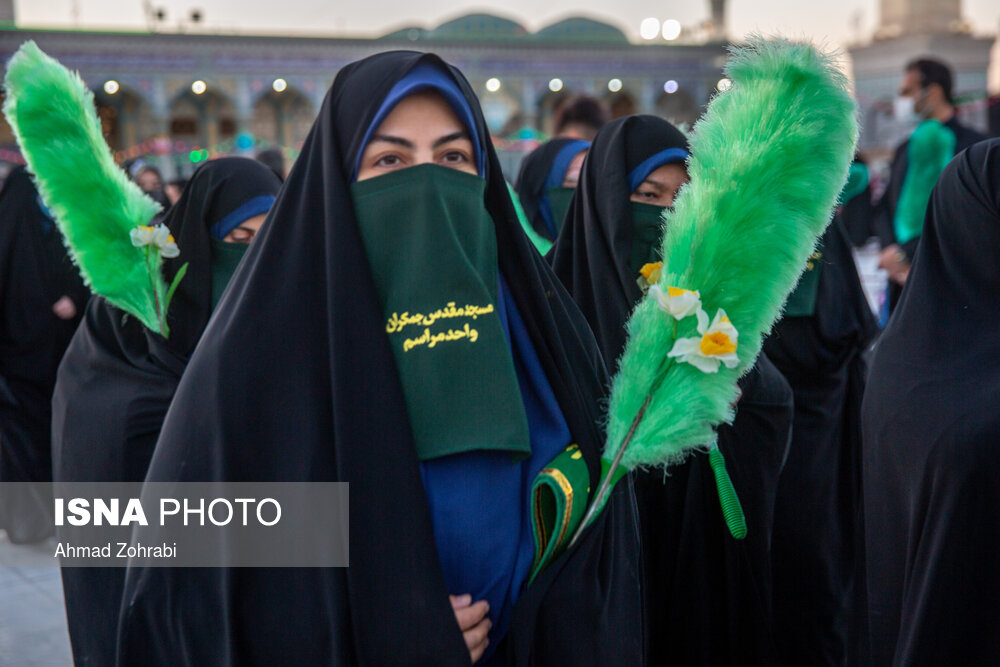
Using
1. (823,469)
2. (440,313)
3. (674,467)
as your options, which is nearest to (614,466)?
(440,313)

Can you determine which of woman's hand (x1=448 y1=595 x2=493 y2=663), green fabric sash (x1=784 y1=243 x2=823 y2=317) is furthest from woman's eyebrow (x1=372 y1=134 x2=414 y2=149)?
green fabric sash (x1=784 y1=243 x2=823 y2=317)

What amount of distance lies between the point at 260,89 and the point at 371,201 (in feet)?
81.4

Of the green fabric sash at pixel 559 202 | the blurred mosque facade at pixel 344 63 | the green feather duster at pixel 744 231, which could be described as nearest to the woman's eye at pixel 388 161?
the green feather duster at pixel 744 231

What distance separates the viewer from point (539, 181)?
4398mm

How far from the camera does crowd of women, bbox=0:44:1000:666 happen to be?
142cm

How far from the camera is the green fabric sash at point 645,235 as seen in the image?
2.58m

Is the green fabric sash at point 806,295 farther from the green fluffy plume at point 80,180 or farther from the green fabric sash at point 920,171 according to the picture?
the green fluffy plume at point 80,180

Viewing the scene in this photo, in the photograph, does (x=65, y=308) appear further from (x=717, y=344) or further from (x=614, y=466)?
(x=717, y=344)

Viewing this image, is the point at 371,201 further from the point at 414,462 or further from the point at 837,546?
the point at 837,546

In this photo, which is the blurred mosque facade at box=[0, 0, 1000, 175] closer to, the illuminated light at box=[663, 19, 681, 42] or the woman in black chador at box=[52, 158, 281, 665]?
the illuminated light at box=[663, 19, 681, 42]

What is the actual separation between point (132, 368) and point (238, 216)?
525 millimetres

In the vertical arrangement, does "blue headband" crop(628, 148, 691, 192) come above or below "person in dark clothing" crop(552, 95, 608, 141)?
below

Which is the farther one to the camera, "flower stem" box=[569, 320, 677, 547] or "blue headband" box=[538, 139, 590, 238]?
"blue headband" box=[538, 139, 590, 238]

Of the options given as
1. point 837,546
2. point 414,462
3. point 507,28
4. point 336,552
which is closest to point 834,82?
point 414,462
